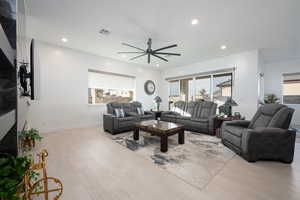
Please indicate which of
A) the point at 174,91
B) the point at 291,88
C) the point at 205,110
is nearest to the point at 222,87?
the point at 205,110

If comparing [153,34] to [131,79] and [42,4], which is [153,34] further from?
[131,79]

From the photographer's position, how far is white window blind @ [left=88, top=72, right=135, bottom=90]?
4.75 m

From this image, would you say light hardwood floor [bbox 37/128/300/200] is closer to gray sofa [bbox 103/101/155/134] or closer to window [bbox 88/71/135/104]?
gray sofa [bbox 103/101/155/134]

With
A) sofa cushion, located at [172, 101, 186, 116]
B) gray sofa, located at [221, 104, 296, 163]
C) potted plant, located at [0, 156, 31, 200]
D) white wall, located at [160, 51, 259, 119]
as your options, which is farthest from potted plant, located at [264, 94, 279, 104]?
potted plant, located at [0, 156, 31, 200]

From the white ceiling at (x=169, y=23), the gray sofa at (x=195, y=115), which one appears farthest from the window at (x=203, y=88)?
the white ceiling at (x=169, y=23)

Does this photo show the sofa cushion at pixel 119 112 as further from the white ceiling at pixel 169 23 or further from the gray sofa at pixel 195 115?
the white ceiling at pixel 169 23

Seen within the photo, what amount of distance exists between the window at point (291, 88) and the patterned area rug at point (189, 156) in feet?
14.4

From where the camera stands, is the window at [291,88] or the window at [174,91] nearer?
the window at [291,88]

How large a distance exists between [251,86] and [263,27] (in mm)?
1883

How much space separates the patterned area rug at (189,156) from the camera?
179cm

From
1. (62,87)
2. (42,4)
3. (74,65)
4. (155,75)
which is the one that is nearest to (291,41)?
(155,75)

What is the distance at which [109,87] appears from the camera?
519 cm

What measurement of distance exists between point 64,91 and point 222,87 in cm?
564

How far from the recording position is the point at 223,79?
4777mm
